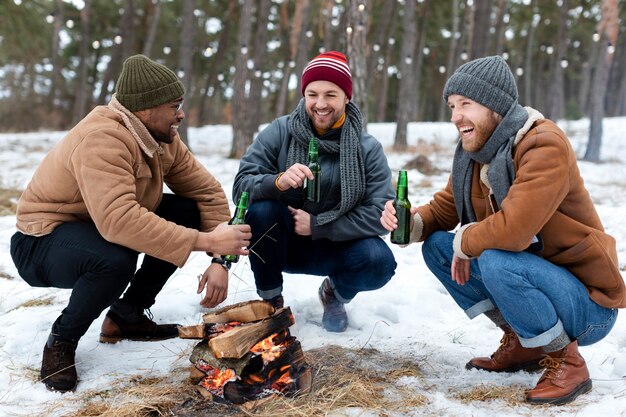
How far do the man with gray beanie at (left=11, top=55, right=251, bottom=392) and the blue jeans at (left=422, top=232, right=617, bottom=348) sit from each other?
1.24 meters

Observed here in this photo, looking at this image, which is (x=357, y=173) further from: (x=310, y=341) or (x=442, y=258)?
(x=310, y=341)

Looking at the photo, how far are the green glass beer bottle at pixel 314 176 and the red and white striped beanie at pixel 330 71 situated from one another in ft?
1.18

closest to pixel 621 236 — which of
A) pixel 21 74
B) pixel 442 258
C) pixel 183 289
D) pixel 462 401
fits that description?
pixel 442 258

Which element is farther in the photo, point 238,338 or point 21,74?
point 21,74

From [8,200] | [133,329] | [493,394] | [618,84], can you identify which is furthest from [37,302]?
[618,84]

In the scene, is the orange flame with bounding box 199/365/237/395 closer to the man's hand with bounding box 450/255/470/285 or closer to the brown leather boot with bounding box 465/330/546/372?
the man's hand with bounding box 450/255/470/285

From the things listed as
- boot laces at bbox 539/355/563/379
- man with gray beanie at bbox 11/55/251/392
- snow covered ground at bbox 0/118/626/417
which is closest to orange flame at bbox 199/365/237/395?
snow covered ground at bbox 0/118/626/417

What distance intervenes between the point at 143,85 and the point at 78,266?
95 centimetres

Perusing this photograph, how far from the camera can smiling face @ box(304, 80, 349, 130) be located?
3.24 metres

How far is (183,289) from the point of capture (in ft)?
13.2

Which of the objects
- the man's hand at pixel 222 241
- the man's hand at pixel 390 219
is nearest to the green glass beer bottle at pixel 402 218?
the man's hand at pixel 390 219

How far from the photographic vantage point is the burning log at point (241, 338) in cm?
239

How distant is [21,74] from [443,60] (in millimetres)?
20519

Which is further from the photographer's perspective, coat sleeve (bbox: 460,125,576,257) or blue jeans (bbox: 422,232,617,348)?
blue jeans (bbox: 422,232,617,348)
